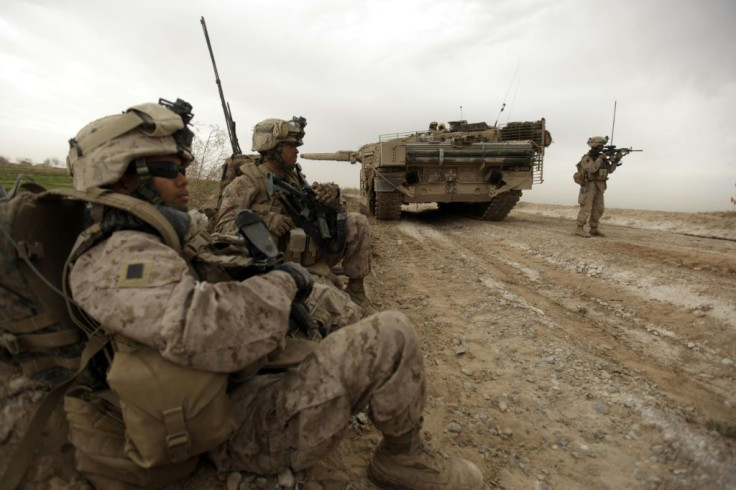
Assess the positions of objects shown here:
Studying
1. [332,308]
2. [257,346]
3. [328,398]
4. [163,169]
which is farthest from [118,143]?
[332,308]

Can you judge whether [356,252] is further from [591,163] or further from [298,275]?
[591,163]

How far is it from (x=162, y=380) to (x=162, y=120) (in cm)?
99

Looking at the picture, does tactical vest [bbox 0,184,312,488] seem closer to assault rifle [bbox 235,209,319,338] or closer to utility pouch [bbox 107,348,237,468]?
utility pouch [bbox 107,348,237,468]

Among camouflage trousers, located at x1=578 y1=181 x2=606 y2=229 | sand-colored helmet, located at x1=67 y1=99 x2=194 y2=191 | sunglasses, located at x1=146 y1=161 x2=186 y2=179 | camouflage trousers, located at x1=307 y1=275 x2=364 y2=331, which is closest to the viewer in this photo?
sand-colored helmet, located at x1=67 y1=99 x2=194 y2=191

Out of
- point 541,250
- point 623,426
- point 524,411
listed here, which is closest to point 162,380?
point 524,411

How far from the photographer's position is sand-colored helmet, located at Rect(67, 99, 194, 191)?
5.35 ft

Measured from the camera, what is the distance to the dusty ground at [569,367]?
220 centimetres

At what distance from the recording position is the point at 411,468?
6.22 ft

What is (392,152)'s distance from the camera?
908cm

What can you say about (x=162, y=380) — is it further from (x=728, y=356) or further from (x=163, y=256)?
(x=728, y=356)

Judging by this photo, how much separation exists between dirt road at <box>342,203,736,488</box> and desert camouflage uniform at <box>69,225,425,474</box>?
37.0 inches

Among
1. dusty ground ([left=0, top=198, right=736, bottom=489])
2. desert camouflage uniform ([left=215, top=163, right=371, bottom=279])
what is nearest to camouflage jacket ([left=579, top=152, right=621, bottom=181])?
dusty ground ([left=0, top=198, right=736, bottom=489])

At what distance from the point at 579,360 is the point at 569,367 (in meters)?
0.17

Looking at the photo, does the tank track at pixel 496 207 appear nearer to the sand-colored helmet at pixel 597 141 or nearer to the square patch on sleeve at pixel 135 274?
the sand-colored helmet at pixel 597 141
